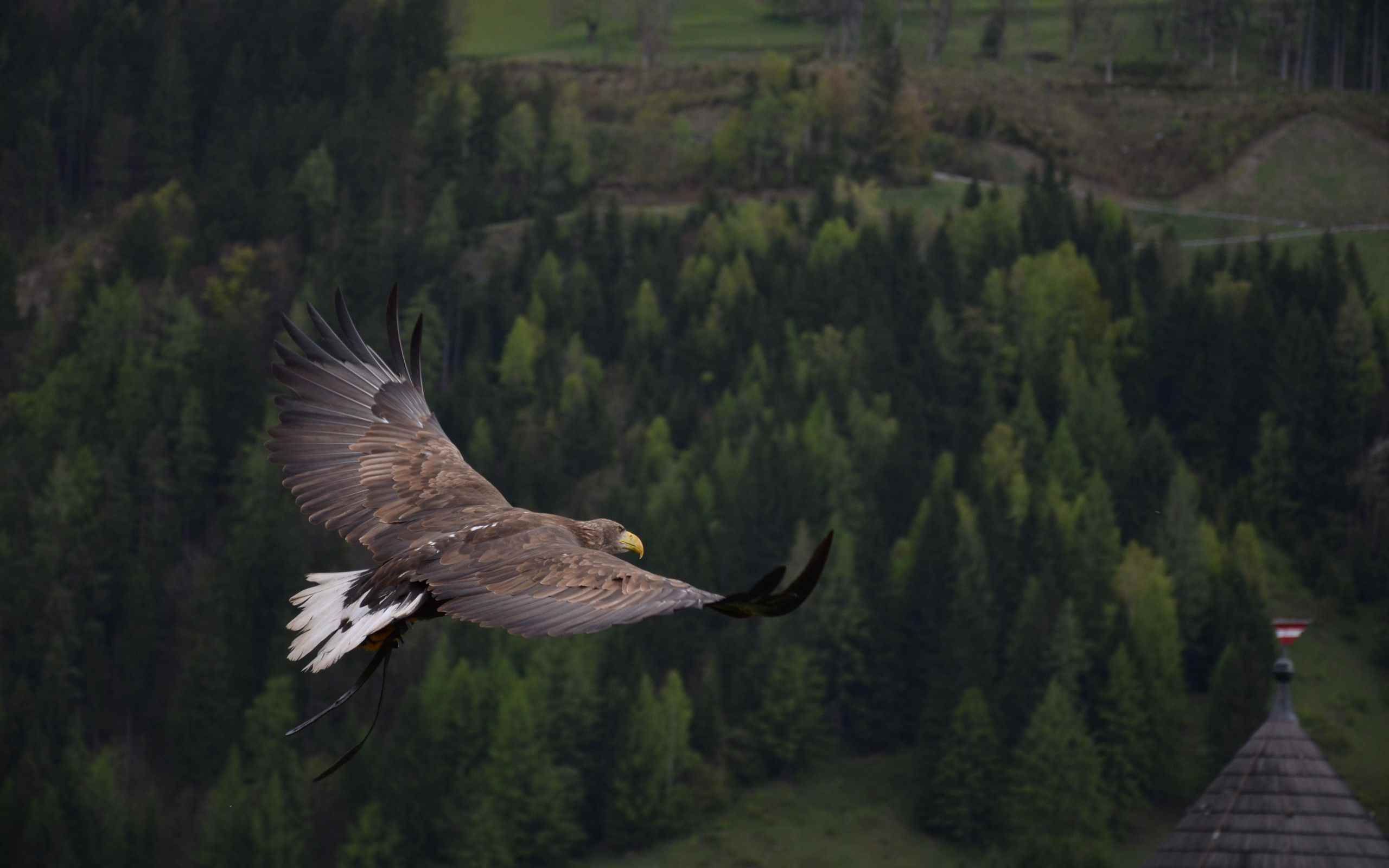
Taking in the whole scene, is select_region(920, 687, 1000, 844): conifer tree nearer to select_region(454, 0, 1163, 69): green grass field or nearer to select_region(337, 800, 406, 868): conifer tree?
select_region(337, 800, 406, 868): conifer tree

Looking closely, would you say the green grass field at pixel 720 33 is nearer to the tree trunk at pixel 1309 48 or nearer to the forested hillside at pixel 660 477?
the forested hillside at pixel 660 477

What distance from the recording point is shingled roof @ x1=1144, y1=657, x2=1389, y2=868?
31000 millimetres

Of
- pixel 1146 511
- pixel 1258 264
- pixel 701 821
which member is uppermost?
pixel 1258 264

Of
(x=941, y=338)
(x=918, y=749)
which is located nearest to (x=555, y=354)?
(x=941, y=338)

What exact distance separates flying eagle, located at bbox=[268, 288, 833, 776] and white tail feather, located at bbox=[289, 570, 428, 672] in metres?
0.02

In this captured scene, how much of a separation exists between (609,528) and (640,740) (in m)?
64.6

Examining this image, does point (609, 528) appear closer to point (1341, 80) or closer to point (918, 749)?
point (918, 749)

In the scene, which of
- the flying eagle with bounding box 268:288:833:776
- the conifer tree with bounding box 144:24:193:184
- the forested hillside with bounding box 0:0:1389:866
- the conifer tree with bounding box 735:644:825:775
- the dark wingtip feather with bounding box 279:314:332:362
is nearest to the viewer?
the flying eagle with bounding box 268:288:833:776

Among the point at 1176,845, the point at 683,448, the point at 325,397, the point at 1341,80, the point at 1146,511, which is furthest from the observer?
the point at 1341,80

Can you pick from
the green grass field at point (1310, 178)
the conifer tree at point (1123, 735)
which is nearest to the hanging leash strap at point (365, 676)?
the conifer tree at point (1123, 735)

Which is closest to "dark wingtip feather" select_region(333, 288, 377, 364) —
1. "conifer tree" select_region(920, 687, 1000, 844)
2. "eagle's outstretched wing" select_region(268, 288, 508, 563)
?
"eagle's outstretched wing" select_region(268, 288, 508, 563)

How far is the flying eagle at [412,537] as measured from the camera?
581 inches

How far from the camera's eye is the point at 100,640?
97312 millimetres

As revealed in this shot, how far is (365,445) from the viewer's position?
1973cm
